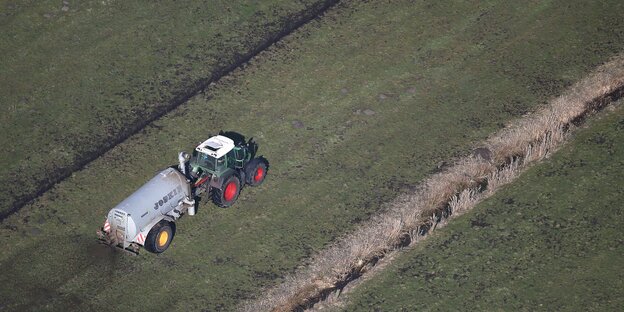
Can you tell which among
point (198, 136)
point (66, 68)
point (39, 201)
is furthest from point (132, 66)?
point (39, 201)

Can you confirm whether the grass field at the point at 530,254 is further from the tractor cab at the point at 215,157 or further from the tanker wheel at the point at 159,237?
the tanker wheel at the point at 159,237

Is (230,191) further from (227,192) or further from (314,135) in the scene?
(314,135)

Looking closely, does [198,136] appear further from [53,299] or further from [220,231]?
[53,299]

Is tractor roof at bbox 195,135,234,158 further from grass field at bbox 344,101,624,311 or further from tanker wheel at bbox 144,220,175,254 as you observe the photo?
grass field at bbox 344,101,624,311

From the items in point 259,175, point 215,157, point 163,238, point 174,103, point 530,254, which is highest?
point 215,157

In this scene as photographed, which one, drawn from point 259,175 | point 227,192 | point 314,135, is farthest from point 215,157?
point 314,135
